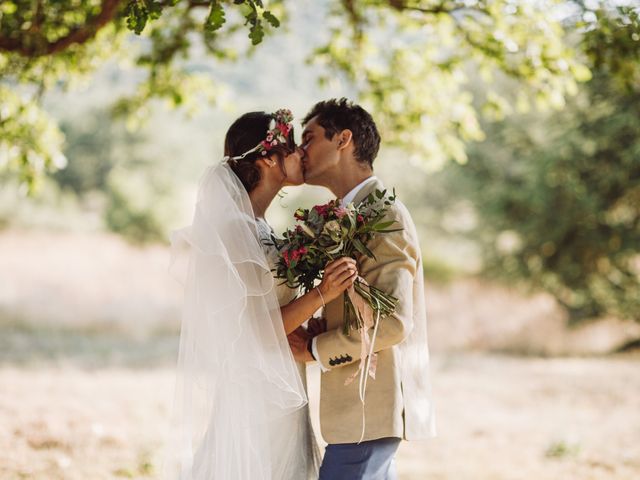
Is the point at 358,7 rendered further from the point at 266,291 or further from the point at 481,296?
the point at 481,296

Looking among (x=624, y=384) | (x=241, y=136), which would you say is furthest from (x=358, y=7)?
(x=624, y=384)

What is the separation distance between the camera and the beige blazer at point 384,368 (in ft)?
9.55

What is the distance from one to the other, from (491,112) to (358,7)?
1765 millimetres

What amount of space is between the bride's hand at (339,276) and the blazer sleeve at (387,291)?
18 centimetres

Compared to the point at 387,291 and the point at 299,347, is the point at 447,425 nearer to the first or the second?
the point at 299,347

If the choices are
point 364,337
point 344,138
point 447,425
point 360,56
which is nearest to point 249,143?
point 344,138

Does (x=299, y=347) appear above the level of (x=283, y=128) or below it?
below

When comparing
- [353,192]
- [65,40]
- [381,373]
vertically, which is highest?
[65,40]

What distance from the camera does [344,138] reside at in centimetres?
335

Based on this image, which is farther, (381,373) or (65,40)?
(65,40)

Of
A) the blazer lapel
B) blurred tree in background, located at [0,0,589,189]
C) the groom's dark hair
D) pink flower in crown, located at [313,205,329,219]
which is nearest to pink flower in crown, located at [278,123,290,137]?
the groom's dark hair

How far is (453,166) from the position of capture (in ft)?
56.6

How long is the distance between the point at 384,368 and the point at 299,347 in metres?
0.44

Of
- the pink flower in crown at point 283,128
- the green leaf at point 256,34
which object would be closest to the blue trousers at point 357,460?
the pink flower in crown at point 283,128
